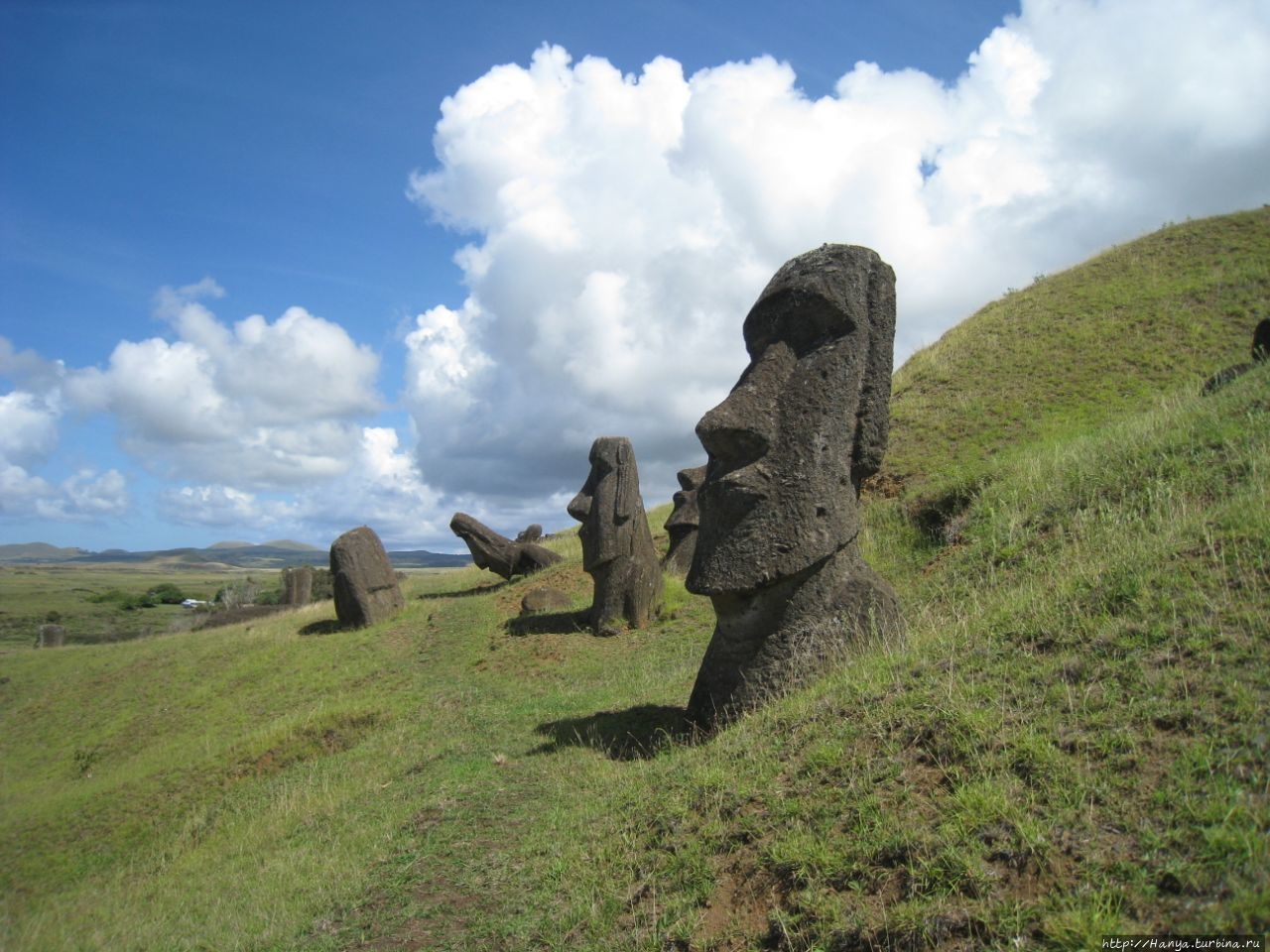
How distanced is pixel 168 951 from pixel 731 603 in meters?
4.93

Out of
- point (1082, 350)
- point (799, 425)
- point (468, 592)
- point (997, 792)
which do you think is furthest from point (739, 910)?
point (468, 592)

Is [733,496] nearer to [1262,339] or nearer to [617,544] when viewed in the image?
[617,544]

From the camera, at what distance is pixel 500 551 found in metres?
24.6

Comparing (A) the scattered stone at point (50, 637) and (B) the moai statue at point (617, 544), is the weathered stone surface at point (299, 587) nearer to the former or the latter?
(A) the scattered stone at point (50, 637)

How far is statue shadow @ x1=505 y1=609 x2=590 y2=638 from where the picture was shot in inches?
630

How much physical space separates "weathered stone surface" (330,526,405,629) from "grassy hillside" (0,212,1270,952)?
679 cm

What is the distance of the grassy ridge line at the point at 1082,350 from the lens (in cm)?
1744

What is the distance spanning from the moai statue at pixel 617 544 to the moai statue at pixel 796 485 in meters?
7.82

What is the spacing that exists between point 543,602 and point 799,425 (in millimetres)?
12361

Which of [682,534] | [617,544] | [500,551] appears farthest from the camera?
[500,551]

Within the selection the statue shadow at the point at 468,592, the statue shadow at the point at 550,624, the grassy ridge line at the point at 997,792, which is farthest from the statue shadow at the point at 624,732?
the statue shadow at the point at 468,592

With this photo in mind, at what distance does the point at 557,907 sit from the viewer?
475cm

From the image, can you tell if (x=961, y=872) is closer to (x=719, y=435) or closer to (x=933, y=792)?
(x=933, y=792)

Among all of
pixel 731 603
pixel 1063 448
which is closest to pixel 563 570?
pixel 1063 448
